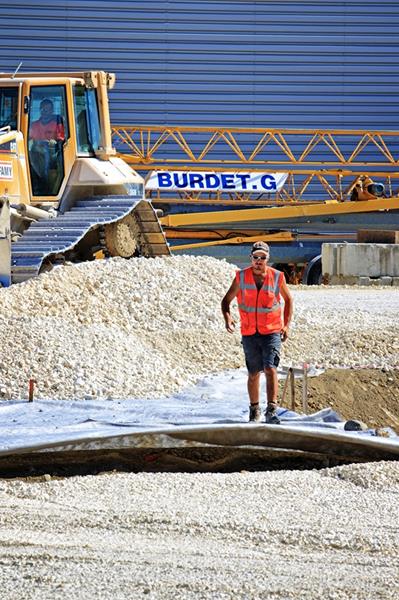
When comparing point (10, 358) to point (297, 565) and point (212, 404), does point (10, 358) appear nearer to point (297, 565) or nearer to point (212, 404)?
point (212, 404)

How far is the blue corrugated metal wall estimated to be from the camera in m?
30.9

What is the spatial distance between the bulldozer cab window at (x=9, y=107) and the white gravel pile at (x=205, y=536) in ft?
30.2

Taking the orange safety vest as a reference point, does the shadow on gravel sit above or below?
below

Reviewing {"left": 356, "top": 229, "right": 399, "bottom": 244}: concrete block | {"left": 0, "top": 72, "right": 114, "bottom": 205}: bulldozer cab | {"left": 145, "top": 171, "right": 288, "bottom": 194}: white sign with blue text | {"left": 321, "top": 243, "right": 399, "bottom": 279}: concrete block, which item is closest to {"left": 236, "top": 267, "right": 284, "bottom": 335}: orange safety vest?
{"left": 0, "top": 72, "right": 114, "bottom": 205}: bulldozer cab

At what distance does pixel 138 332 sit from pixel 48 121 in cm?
432

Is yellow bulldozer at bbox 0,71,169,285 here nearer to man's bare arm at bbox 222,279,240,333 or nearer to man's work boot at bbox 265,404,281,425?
man's bare arm at bbox 222,279,240,333

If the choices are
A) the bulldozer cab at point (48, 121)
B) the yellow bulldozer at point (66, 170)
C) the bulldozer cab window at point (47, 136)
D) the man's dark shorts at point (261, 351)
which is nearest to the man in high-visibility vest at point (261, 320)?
the man's dark shorts at point (261, 351)

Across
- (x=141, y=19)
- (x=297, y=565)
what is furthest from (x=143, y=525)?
(x=141, y=19)

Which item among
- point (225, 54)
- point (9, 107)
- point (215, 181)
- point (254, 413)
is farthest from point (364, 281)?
point (254, 413)

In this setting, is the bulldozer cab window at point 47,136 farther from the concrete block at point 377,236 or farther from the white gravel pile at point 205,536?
the white gravel pile at point 205,536

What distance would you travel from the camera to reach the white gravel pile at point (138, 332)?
11.3 m

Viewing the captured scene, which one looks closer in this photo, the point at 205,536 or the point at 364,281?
the point at 205,536

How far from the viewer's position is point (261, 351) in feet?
31.2

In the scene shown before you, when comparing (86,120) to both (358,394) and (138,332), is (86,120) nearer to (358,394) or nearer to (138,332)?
(138,332)
